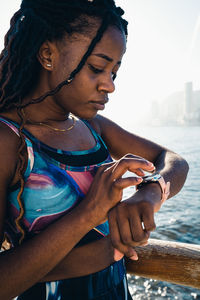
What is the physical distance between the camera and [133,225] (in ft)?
3.87

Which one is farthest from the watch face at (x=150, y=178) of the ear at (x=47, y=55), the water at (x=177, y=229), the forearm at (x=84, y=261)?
the water at (x=177, y=229)

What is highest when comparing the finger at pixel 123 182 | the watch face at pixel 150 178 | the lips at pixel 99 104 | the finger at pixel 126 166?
the lips at pixel 99 104

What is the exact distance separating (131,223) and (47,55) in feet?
3.92

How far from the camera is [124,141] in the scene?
246 centimetres

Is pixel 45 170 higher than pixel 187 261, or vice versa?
pixel 45 170

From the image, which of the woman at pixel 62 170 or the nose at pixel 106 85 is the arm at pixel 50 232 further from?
the nose at pixel 106 85

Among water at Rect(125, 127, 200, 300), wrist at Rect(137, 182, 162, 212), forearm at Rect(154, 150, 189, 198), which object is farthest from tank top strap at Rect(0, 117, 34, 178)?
water at Rect(125, 127, 200, 300)

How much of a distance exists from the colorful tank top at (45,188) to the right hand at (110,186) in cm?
22

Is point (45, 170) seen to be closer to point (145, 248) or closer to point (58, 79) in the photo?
point (58, 79)

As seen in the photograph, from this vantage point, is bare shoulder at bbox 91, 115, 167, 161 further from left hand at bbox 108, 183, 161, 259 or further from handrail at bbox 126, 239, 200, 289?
→ left hand at bbox 108, 183, 161, 259

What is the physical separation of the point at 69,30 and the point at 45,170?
89 cm

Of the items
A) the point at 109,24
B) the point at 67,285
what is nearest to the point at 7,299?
the point at 67,285

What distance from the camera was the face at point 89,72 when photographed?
5.07 feet

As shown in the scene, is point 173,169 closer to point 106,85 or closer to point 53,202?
point 106,85
